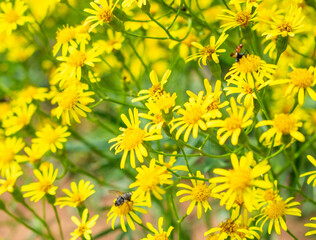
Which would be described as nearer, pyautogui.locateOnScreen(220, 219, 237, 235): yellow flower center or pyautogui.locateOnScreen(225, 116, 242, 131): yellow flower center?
pyautogui.locateOnScreen(225, 116, 242, 131): yellow flower center

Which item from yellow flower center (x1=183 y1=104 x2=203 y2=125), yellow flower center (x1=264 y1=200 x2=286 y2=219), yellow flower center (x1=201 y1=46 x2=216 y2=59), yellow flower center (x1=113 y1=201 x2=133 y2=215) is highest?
yellow flower center (x1=201 y1=46 x2=216 y2=59)

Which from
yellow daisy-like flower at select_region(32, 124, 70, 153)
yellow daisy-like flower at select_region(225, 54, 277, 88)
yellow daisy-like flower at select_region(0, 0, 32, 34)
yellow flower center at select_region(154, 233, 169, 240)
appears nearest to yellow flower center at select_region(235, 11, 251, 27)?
yellow daisy-like flower at select_region(225, 54, 277, 88)

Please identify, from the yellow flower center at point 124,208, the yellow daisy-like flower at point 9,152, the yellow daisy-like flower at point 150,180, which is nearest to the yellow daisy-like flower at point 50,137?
A: the yellow daisy-like flower at point 9,152

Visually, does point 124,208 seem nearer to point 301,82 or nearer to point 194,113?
point 194,113

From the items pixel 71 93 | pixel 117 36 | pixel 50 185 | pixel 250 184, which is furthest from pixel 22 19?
pixel 250 184

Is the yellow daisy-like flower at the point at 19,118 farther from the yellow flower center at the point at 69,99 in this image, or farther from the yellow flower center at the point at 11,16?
the yellow flower center at the point at 69,99

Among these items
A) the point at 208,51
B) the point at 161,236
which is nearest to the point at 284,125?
the point at 208,51

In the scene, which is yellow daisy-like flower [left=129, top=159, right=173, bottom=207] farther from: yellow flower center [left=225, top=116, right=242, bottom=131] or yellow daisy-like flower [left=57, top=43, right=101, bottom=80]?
yellow daisy-like flower [left=57, top=43, right=101, bottom=80]

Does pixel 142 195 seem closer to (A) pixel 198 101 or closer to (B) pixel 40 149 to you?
(A) pixel 198 101
